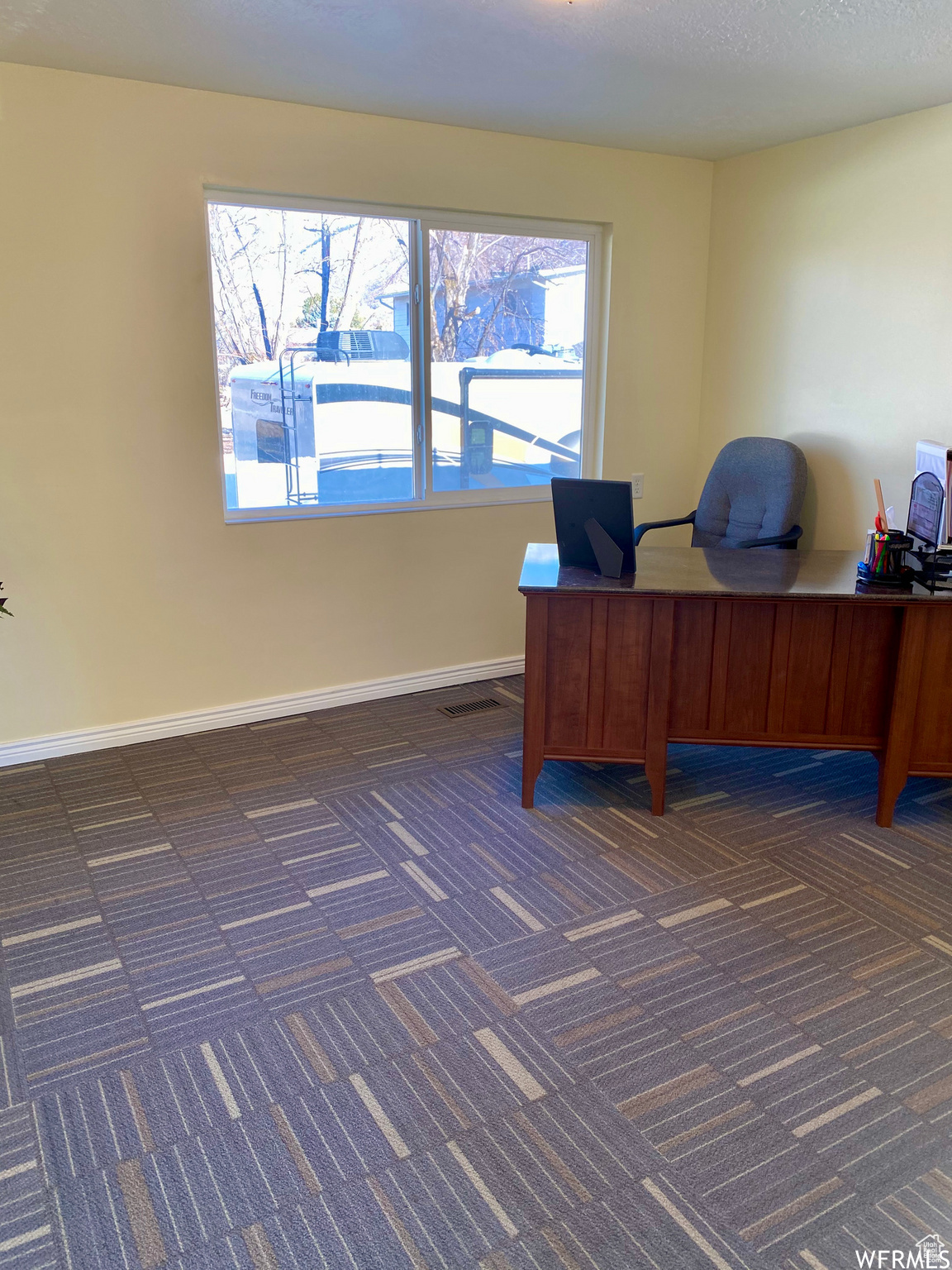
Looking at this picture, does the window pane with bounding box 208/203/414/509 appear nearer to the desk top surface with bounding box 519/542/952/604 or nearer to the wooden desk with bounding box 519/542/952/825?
the desk top surface with bounding box 519/542/952/604

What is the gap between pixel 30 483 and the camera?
11.6 ft

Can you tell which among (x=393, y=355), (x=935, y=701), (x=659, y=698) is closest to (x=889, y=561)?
(x=935, y=701)

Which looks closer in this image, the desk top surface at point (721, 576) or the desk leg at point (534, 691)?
the desk top surface at point (721, 576)

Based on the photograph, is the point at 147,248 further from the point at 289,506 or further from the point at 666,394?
the point at 666,394

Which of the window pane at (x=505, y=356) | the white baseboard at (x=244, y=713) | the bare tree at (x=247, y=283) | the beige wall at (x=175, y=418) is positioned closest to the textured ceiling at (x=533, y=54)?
the beige wall at (x=175, y=418)

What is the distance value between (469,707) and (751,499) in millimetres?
1681

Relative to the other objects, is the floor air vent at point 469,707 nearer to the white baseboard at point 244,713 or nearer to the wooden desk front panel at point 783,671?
the white baseboard at point 244,713

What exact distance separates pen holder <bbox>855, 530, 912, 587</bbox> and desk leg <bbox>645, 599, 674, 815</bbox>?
0.68 meters

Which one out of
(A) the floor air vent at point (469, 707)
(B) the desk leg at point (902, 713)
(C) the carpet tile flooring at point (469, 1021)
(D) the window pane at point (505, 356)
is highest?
(D) the window pane at point (505, 356)

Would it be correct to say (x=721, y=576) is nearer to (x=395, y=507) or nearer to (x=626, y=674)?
(x=626, y=674)

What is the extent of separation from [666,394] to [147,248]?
2675mm

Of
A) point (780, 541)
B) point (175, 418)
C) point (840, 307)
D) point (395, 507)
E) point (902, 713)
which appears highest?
point (840, 307)

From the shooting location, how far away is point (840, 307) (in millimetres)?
4180

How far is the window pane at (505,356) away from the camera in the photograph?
4.31 m
